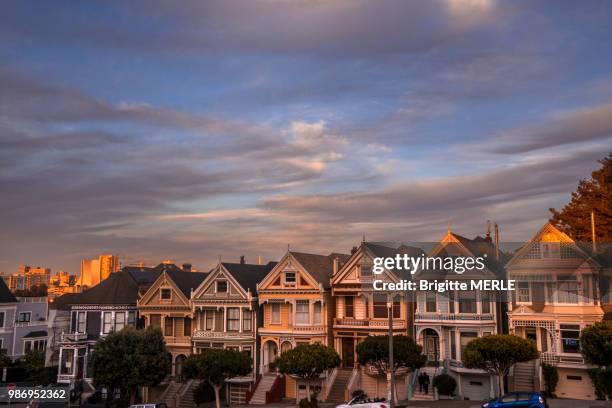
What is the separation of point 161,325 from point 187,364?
1070cm

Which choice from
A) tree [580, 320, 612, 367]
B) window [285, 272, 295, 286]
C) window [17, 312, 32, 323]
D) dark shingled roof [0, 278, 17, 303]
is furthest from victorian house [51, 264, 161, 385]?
tree [580, 320, 612, 367]

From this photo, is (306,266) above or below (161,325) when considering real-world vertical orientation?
above

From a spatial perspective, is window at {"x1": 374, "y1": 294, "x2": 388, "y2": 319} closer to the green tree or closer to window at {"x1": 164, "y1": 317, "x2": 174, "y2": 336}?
the green tree

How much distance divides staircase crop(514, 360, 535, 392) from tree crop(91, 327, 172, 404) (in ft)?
92.7

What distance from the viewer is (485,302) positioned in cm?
4759

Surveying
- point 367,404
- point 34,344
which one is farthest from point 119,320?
point 367,404

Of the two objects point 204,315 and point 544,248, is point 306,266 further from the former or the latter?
point 544,248

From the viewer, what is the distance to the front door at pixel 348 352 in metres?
51.5

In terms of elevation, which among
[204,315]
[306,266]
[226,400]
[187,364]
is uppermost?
[306,266]

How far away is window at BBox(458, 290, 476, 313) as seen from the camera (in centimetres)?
4791

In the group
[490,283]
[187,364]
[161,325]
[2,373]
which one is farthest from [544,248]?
[2,373]

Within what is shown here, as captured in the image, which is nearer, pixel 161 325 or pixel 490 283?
pixel 490 283

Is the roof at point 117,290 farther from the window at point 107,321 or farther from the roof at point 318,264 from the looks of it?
the roof at point 318,264

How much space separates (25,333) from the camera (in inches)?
2648
